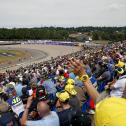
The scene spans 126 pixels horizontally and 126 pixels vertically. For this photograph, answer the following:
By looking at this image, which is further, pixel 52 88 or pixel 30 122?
pixel 52 88

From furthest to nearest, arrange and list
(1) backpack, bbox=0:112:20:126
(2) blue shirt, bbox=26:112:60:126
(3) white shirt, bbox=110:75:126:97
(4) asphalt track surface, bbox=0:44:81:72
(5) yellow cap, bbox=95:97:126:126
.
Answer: (4) asphalt track surface, bbox=0:44:81:72 → (1) backpack, bbox=0:112:20:126 → (3) white shirt, bbox=110:75:126:97 → (2) blue shirt, bbox=26:112:60:126 → (5) yellow cap, bbox=95:97:126:126

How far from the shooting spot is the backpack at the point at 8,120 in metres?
6.37

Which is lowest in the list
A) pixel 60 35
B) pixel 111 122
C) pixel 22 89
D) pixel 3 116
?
pixel 60 35

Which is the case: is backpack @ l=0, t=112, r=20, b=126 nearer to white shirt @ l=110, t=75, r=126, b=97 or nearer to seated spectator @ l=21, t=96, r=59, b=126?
seated spectator @ l=21, t=96, r=59, b=126

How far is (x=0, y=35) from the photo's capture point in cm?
16612

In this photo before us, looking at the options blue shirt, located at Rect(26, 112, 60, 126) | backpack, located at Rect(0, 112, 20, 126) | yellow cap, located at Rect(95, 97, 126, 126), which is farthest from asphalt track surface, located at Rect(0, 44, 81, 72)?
yellow cap, located at Rect(95, 97, 126, 126)

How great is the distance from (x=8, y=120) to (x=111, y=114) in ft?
12.4

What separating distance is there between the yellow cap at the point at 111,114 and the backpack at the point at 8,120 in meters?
3.60

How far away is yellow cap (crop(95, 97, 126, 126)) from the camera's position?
2873mm

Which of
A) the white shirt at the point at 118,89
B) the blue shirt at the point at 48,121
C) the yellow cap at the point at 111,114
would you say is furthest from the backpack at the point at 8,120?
the yellow cap at the point at 111,114

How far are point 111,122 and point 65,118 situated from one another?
3.16 meters

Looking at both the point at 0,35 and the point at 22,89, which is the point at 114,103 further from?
the point at 0,35

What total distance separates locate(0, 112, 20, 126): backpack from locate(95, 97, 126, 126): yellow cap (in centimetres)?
360

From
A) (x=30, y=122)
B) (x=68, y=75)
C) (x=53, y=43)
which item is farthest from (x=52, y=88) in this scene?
(x=53, y=43)
